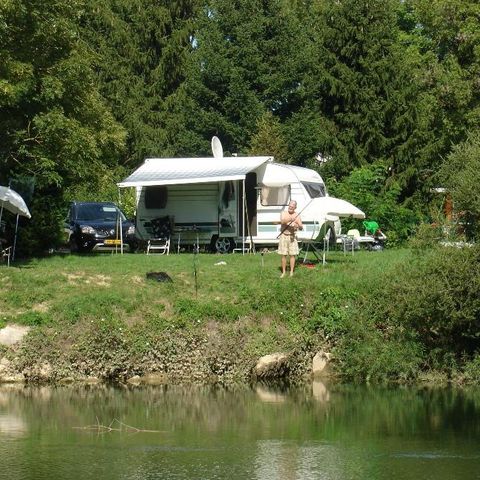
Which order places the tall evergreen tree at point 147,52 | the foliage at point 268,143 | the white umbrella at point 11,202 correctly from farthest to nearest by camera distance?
the tall evergreen tree at point 147,52 < the foliage at point 268,143 < the white umbrella at point 11,202

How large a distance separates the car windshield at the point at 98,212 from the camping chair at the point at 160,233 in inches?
62.5

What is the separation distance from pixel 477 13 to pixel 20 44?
19753mm

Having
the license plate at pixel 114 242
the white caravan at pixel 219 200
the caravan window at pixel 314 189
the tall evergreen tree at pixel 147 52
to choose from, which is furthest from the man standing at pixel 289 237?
the tall evergreen tree at pixel 147 52

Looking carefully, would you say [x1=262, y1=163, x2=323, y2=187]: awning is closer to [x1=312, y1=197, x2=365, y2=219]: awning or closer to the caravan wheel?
the caravan wheel

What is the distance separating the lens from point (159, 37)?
2231 inches

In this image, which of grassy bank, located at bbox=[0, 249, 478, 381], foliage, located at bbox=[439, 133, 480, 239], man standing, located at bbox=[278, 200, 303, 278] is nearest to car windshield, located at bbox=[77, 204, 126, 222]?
grassy bank, located at bbox=[0, 249, 478, 381]

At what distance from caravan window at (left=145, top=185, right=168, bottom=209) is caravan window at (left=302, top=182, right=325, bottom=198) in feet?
13.1

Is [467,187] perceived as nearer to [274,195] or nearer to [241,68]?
[274,195]

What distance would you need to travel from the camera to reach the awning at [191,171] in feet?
102

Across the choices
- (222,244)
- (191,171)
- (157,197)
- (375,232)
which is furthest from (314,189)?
(157,197)

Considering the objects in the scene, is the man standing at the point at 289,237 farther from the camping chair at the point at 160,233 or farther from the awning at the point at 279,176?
the camping chair at the point at 160,233

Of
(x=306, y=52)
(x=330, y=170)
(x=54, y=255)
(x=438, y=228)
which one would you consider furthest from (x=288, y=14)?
(x=438, y=228)

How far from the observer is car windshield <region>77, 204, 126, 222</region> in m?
33.7

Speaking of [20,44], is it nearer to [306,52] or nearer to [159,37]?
[306,52]
